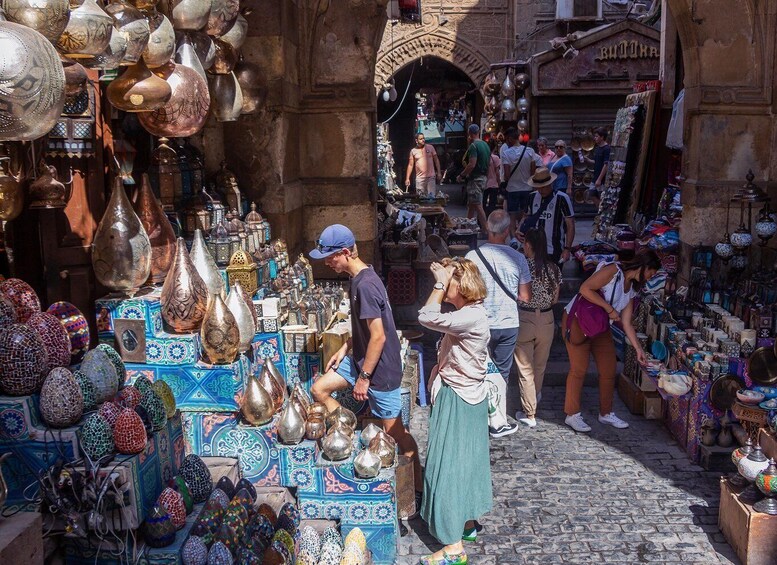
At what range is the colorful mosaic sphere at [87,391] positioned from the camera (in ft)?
11.5

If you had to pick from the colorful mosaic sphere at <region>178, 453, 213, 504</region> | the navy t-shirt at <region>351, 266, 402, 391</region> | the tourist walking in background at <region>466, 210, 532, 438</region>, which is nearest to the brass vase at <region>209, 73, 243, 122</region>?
the navy t-shirt at <region>351, 266, 402, 391</region>

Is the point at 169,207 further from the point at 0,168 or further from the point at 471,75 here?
the point at 471,75

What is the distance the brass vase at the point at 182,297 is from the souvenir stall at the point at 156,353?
1cm

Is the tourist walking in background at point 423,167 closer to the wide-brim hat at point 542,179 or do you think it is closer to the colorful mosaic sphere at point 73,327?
the wide-brim hat at point 542,179

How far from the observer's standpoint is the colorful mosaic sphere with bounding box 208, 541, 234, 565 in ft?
10.6

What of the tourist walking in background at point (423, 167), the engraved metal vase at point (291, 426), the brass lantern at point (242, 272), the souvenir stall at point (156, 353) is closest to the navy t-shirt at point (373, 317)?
the souvenir stall at point (156, 353)

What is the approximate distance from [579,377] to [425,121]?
2457cm

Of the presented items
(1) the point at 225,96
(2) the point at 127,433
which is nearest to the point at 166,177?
(1) the point at 225,96

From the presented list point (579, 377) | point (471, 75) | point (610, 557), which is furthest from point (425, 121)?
point (610, 557)

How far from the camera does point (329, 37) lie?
725 centimetres

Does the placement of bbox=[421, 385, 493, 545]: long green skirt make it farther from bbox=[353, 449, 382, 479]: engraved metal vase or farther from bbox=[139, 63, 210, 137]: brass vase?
bbox=[139, 63, 210, 137]: brass vase

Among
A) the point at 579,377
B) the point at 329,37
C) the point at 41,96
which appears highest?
the point at 329,37

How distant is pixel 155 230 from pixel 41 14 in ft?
7.12

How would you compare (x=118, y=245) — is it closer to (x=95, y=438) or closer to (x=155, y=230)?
(x=155, y=230)
